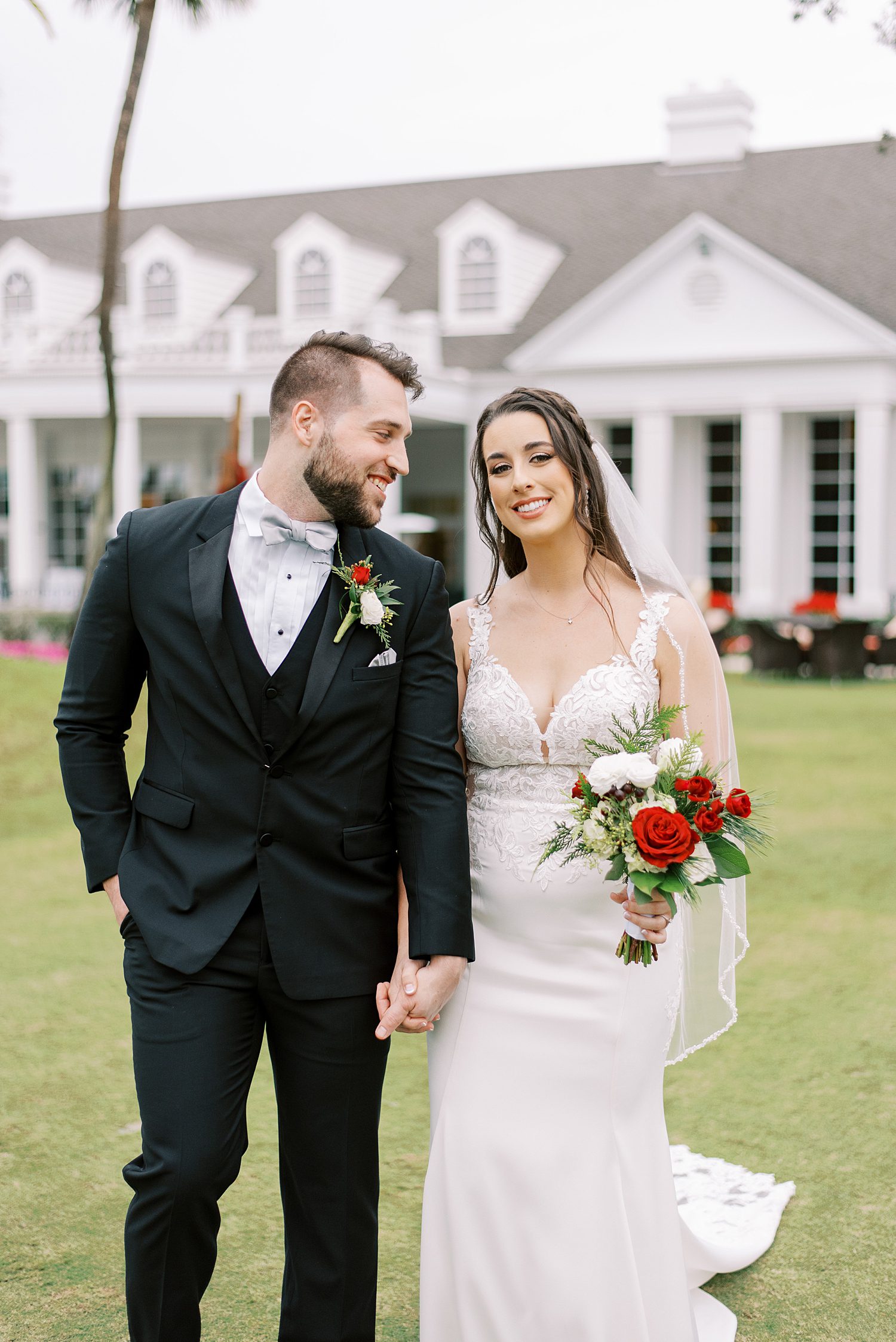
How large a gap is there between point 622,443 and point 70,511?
39.3 ft

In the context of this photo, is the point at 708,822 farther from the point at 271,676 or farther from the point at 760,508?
the point at 760,508

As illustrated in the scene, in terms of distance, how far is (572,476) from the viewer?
11.7 ft

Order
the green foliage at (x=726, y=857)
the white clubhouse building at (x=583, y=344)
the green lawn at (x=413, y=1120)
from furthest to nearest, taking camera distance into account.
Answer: the white clubhouse building at (x=583, y=344), the green lawn at (x=413, y=1120), the green foliage at (x=726, y=857)

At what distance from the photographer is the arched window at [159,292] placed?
29938mm

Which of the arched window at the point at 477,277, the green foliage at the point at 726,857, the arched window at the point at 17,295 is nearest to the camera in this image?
the green foliage at the point at 726,857

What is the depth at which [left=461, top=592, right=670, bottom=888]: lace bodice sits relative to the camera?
3.52 metres

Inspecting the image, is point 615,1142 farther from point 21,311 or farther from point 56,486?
point 21,311

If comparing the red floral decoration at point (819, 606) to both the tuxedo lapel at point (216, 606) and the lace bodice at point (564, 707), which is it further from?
the tuxedo lapel at point (216, 606)

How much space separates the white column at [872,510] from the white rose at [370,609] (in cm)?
2172

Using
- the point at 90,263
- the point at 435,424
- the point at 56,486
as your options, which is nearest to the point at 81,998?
the point at 435,424

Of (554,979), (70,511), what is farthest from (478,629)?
(70,511)

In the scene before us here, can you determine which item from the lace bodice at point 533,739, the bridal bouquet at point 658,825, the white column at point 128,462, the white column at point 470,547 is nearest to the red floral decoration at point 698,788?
the bridal bouquet at point 658,825

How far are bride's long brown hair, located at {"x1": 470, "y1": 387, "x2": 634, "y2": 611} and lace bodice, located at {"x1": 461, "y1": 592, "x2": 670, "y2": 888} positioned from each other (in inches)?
7.2

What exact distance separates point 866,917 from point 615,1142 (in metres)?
5.02
